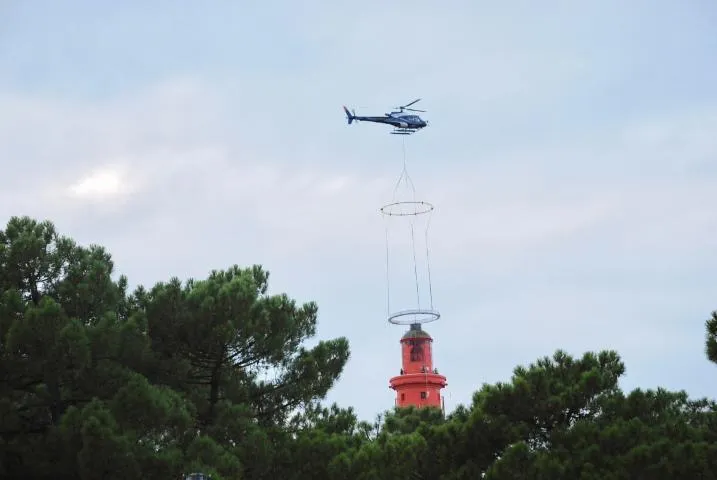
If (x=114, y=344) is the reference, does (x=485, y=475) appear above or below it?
below

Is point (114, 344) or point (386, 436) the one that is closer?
point (114, 344)

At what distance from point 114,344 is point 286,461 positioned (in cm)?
545

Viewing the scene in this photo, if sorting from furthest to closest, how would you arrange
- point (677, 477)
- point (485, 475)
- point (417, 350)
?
1. point (417, 350)
2. point (485, 475)
3. point (677, 477)

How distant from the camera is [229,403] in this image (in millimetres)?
26641

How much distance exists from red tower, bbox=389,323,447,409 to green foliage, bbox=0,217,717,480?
37.3 m

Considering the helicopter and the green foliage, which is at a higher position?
the helicopter

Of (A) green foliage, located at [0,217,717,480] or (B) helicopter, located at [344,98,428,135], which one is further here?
A: (B) helicopter, located at [344,98,428,135]

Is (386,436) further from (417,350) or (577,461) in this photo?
(417,350)

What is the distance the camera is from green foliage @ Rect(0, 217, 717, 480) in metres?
23.8

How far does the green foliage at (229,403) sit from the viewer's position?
78.2 ft

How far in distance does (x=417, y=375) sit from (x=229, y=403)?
4152cm

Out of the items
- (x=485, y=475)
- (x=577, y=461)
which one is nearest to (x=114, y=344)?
(x=485, y=475)

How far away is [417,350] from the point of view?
68.4 meters

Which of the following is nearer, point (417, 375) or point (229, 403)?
point (229, 403)
